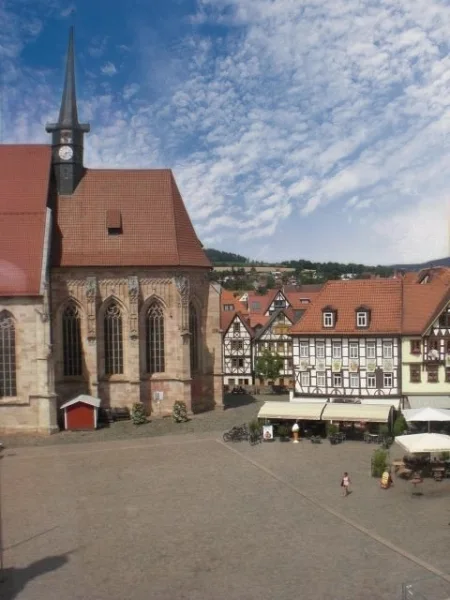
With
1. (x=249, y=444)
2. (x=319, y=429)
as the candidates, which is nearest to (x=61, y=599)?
(x=249, y=444)

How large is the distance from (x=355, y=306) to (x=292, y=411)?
9.00m

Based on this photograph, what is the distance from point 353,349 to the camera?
36094 mm

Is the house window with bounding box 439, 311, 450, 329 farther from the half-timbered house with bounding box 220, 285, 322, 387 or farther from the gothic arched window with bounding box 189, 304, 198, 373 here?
the half-timbered house with bounding box 220, 285, 322, 387

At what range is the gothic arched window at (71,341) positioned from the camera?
36188mm

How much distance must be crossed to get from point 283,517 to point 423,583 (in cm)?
577

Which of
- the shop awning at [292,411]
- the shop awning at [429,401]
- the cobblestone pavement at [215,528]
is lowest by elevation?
the cobblestone pavement at [215,528]

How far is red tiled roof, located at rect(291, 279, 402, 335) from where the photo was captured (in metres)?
35.8

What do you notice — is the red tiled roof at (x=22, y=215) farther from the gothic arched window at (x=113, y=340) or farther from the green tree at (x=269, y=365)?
the green tree at (x=269, y=365)

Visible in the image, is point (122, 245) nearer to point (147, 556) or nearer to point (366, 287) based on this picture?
point (366, 287)

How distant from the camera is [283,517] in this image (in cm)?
1930

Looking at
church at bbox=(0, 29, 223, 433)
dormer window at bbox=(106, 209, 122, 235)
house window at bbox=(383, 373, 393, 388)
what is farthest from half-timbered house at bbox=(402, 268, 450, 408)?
dormer window at bbox=(106, 209, 122, 235)

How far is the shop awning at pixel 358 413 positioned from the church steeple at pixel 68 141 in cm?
1920

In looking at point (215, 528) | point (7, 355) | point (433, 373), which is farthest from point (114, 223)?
point (215, 528)

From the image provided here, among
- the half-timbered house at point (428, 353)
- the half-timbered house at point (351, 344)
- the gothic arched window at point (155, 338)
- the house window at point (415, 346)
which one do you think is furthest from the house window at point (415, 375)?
the gothic arched window at point (155, 338)
